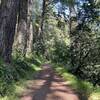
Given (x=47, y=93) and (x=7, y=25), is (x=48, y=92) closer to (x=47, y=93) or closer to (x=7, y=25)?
(x=47, y=93)

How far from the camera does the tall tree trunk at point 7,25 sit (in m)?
12.0

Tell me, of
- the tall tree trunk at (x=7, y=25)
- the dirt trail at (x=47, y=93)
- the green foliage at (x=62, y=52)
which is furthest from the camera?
the green foliage at (x=62, y=52)

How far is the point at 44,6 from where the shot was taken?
41406mm

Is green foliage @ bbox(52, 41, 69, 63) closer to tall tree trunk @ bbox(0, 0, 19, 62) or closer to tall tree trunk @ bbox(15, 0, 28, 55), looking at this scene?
tall tree trunk @ bbox(15, 0, 28, 55)

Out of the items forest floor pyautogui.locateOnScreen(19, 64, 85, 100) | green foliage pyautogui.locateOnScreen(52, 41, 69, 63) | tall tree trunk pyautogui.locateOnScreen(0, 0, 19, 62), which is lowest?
forest floor pyautogui.locateOnScreen(19, 64, 85, 100)

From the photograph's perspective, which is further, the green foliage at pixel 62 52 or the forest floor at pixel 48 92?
the green foliage at pixel 62 52

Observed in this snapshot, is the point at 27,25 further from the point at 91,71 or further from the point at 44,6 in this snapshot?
the point at 44,6

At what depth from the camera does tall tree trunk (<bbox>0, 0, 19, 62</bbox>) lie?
474 inches

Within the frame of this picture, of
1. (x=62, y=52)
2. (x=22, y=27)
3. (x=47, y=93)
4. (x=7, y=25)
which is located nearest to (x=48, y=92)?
(x=47, y=93)

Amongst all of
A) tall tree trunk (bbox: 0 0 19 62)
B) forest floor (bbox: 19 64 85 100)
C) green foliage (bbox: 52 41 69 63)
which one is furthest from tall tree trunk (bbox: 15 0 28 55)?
forest floor (bbox: 19 64 85 100)

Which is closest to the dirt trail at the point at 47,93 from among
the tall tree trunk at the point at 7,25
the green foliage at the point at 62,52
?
the tall tree trunk at the point at 7,25

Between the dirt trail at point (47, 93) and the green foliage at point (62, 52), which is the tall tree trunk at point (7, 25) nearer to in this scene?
the dirt trail at point (47, 93)

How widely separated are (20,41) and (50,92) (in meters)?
10.3

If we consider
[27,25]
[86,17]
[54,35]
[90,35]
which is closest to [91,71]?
[90,35]
